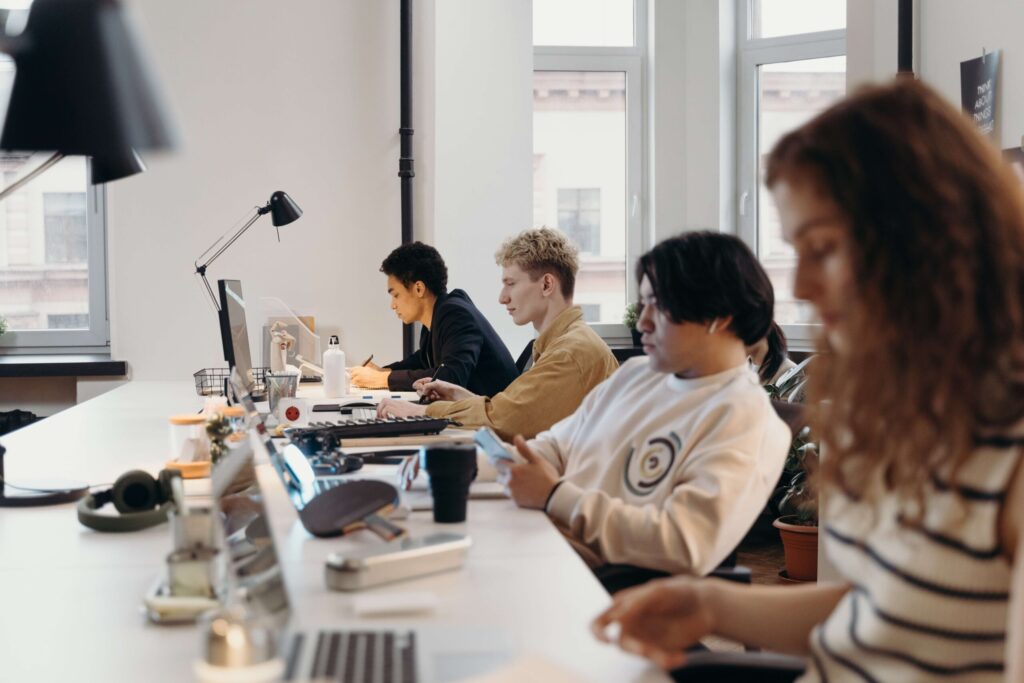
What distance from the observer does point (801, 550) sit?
3.77 m

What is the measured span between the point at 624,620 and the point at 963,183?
549 mm

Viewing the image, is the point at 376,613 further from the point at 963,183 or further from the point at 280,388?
the point at 280,388

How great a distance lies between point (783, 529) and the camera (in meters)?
3.83

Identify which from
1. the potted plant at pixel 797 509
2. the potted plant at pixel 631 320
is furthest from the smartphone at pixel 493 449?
the potted plant at pixel 631 320

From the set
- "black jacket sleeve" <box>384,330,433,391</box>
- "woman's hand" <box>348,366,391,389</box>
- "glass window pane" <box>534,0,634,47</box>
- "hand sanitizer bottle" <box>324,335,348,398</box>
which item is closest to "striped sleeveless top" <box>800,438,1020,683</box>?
"hand sanitizer bottle" <box>324,335,348,398</box>

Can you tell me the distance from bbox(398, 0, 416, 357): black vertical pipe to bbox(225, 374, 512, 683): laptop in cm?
388

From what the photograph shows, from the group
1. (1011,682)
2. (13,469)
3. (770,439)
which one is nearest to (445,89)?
(13,469)

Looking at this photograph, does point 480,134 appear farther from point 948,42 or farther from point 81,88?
point 81,88

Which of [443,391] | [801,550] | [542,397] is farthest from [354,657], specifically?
[801,550]

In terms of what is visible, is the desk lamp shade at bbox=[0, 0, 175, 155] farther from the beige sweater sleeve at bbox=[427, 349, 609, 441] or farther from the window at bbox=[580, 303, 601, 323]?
the window at bbox=[580, 303, 601, 323]

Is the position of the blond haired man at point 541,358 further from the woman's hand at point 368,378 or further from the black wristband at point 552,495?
the black wristband at point 552,495

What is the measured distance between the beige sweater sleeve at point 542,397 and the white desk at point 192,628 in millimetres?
1019

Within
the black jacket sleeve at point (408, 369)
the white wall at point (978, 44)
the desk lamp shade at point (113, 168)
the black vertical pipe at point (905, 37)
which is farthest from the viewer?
the black jacket sleeve at point (408, 369)

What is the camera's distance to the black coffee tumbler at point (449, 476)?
5.62ft
